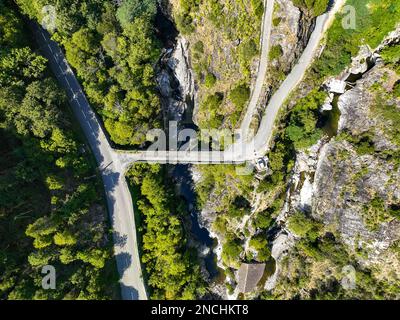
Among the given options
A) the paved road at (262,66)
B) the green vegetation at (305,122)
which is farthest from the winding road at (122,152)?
the green vegetation at (305,122)

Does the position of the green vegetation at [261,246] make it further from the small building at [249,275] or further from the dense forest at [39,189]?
the dense forest at [39,189]

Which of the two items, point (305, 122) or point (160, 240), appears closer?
point (160, 240)

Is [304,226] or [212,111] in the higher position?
[212,111]

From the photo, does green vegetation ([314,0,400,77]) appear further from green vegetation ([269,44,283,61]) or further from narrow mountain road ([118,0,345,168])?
green vegetation ([269,44,283,61])

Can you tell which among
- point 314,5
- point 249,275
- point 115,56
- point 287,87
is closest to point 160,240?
point 249,275

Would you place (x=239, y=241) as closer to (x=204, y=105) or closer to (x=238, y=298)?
(x=238, y=298)

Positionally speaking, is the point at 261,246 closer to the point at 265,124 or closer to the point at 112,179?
the point at 265,124
